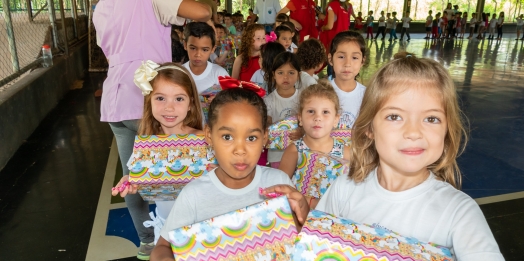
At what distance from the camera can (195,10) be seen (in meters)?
2.10

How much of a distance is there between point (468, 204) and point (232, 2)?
19.9 metres

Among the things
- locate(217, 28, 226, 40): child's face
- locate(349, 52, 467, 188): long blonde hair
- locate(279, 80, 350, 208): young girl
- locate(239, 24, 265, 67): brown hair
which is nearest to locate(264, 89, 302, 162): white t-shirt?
locate(279, 80, 350, 208): young girl

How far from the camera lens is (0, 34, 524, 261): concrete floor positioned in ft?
8.60

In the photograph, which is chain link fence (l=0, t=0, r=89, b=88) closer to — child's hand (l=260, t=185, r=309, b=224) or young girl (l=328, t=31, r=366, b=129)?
young girl (l=328, t=31, r=366, b=129)

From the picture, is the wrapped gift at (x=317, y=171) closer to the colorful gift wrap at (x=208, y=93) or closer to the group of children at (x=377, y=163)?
the group of children at (x=377, y=163)

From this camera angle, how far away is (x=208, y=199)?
1.39 metres

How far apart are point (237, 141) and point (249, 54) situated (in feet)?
10.9

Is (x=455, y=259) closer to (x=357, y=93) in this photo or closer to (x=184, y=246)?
(x=184, y=246)

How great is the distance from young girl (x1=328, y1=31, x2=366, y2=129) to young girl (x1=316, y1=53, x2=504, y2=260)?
1.41 m

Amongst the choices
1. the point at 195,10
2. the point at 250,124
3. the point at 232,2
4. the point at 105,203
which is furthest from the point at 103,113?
the point at 232,2

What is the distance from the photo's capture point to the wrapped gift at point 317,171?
1.75 m

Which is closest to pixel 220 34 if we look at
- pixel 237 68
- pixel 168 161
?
pixel 237 68

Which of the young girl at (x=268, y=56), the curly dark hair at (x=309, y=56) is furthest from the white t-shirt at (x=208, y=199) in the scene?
the curly dark hair at (x=309, y=56)

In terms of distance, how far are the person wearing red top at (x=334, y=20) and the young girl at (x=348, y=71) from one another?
3.33 meters
